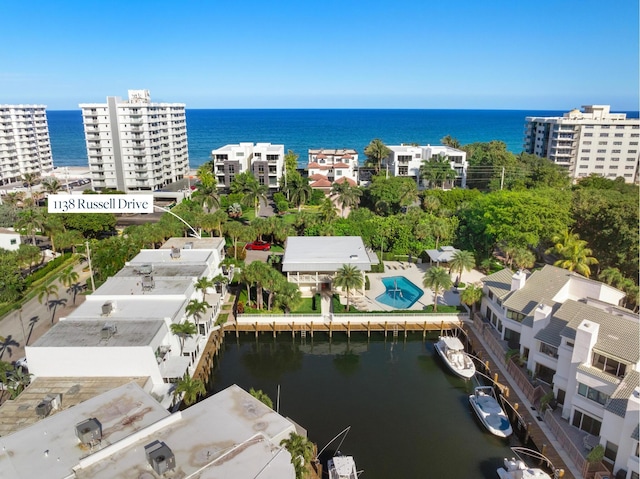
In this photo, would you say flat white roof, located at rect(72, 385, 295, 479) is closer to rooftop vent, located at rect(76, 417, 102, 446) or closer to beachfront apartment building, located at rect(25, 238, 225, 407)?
rooftop vent, located at rect(76, 417, 102, 446)

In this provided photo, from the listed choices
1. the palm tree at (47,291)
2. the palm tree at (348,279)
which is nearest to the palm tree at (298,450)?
the palm tree at (348,279)

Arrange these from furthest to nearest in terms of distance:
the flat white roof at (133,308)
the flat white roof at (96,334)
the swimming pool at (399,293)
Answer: the swimming pool at (399,293) → the flat white roof at (133,308) → the flat white roof at (96,334)

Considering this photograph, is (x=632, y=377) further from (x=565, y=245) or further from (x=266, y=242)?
(x=266, y=242)

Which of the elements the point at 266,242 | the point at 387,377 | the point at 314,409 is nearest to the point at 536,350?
the point at 387,377

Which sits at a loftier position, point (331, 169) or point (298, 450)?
point (331, 169)

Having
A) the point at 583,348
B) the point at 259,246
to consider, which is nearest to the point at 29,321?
the point at 259,246

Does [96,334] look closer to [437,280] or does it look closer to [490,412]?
[490,412]

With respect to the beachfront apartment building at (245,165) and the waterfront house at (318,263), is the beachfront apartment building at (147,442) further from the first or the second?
the beachfront apartment building at (245,165)
